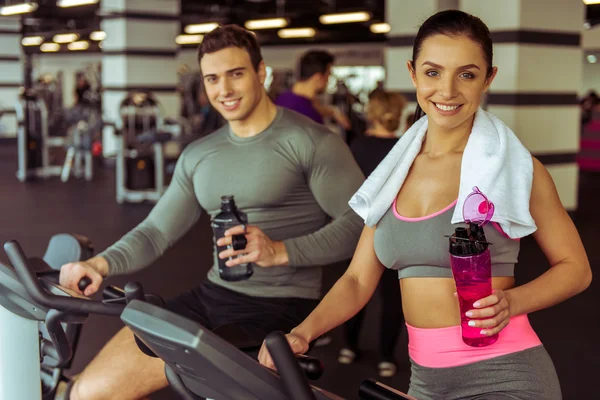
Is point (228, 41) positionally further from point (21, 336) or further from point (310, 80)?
point (310, 80)

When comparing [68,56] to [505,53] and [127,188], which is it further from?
[505,53]

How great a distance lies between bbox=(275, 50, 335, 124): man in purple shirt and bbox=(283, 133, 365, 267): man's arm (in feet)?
8.31

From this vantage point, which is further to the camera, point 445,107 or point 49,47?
point 49,47

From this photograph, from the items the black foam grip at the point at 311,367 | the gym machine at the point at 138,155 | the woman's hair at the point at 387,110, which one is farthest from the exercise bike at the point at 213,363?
the gym machine at the point at 138,155

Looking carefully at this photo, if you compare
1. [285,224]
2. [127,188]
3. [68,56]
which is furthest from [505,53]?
[68,56]

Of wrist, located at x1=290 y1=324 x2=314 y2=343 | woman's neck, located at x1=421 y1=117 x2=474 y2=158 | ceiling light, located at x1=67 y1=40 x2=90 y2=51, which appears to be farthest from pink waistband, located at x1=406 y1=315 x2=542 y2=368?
ceiling light, located at x1=67 y1=40 x2=90 y2=51

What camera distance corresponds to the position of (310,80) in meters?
4.97

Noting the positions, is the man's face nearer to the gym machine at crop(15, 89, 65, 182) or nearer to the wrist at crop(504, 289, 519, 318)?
the wrist at crop(504, 289, 519, 318)

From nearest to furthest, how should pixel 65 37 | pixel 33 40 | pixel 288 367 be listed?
pixel 288 367
pixel 65 37
pixel 33 40

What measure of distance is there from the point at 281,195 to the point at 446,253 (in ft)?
2.66

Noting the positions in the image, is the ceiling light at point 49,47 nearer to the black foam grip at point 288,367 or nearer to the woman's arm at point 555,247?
the woman's arm at point 555,247

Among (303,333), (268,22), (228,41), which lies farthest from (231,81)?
(268,22)

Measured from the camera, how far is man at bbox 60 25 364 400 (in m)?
2.19

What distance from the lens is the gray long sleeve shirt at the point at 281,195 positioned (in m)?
2.23
